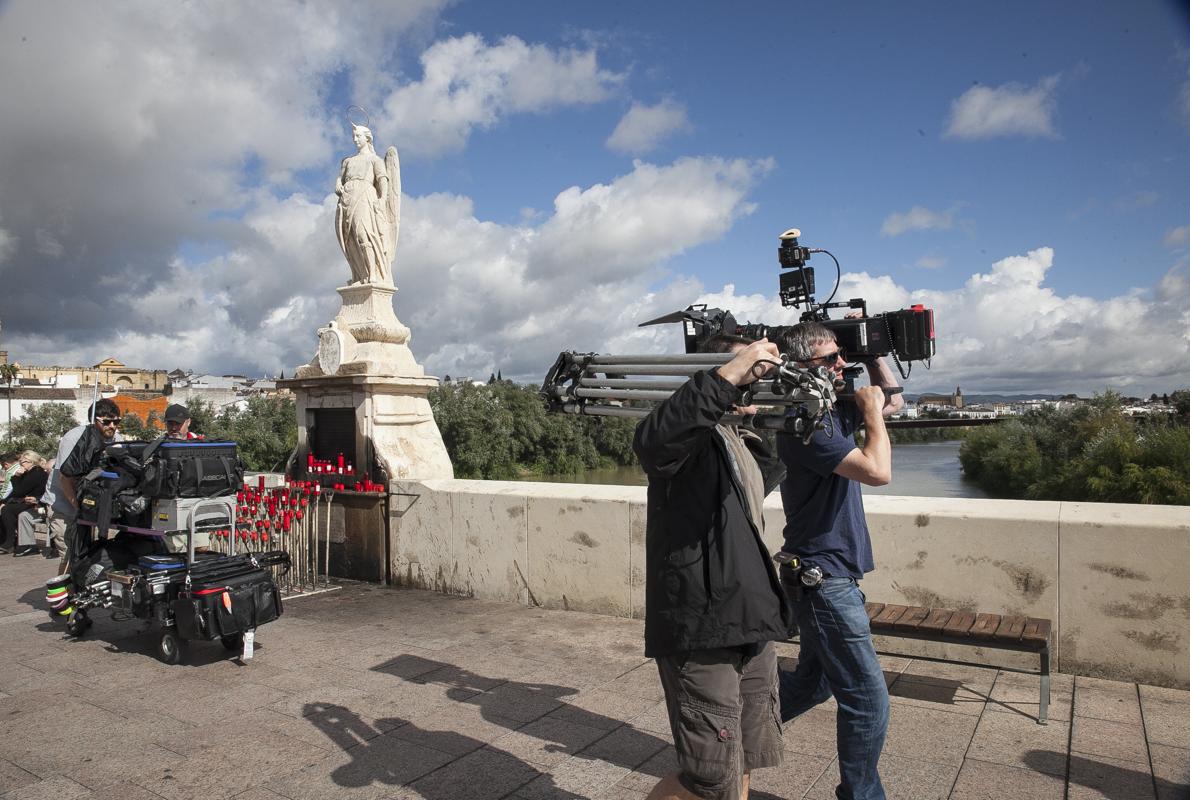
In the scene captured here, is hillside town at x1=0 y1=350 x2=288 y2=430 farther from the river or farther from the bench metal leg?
the bench metal leg

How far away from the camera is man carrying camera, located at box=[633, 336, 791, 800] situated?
2.02 m

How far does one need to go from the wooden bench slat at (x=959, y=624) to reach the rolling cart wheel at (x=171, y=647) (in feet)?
13.9

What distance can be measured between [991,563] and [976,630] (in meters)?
0.81

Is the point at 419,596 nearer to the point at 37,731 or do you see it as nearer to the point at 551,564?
the point at 551,564

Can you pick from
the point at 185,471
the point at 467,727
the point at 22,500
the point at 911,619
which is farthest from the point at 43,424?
the point at 911,619

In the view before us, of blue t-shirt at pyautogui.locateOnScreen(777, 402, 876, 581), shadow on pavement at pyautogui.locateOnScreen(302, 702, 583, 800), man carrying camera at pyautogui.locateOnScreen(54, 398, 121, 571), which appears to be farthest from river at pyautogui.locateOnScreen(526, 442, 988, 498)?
blue t-shirt at pyautogui.locateOnScreen(777, 402, 876, 581)

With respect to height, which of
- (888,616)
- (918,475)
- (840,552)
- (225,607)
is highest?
(840,552)

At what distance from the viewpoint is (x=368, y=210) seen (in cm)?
797

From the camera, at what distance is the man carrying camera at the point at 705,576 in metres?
2.02

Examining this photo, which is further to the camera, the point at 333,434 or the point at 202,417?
the point at 202,417

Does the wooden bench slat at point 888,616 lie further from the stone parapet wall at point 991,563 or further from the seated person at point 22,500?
the seated person at point 22,500

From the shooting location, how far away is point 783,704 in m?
2.99

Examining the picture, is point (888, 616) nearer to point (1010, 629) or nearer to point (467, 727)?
point (1010, 629)

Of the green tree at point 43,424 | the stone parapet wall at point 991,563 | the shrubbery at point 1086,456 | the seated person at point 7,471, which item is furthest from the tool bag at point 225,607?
the green tree at point 43,424
